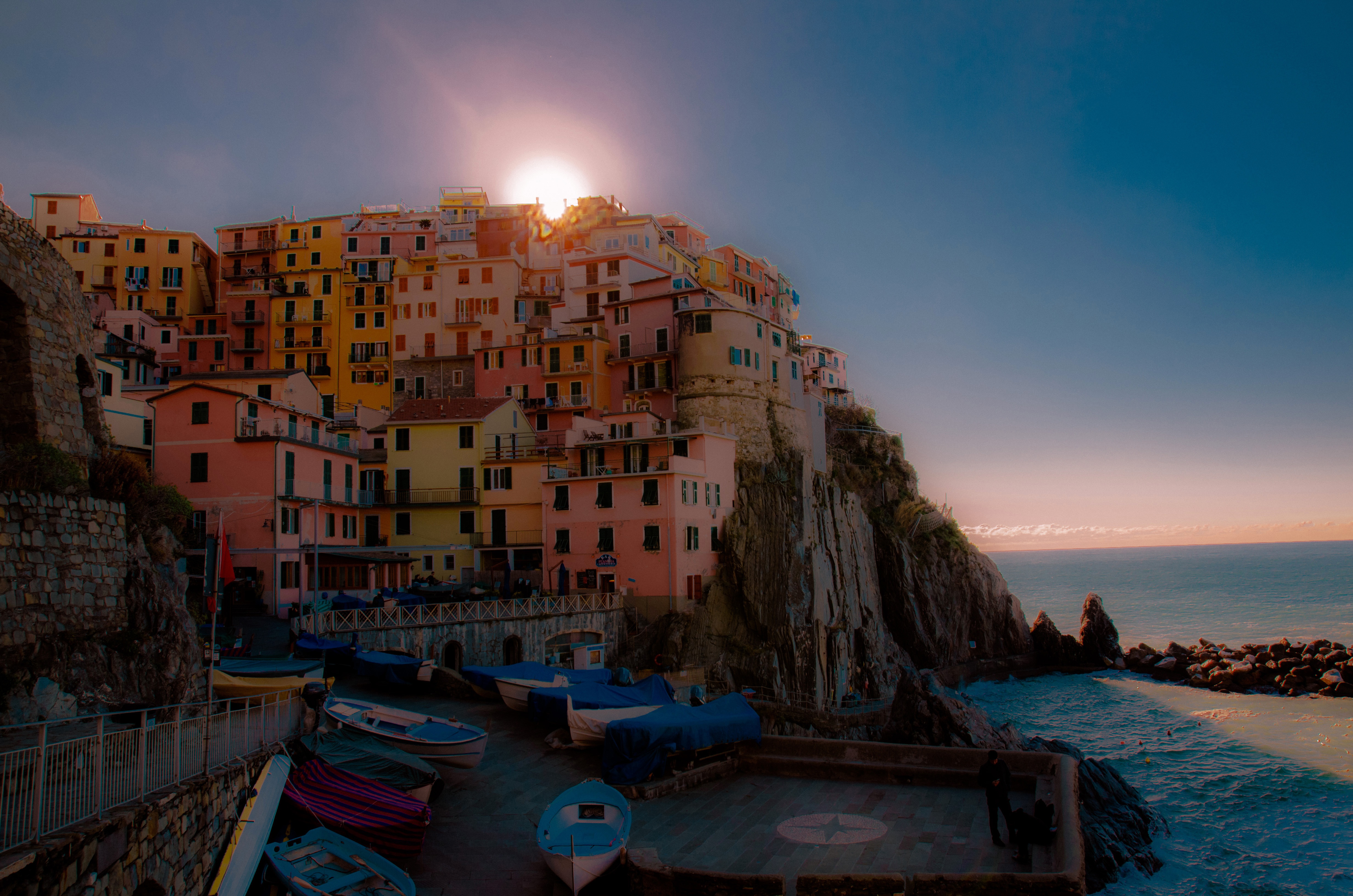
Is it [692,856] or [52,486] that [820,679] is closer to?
[692,856]

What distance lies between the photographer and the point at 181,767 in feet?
37.7

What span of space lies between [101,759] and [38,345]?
13.6 metres

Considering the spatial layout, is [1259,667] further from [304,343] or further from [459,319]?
[304,343]

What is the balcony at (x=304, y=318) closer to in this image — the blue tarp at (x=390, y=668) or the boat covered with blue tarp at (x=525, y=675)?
the blue tarp at (x=390, y=668)

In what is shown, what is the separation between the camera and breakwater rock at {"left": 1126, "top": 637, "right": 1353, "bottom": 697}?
54.6m

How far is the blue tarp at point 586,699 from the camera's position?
2162 centimetres

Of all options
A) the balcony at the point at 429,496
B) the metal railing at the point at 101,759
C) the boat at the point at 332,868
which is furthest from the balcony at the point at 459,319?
the boat at the point at 332,868

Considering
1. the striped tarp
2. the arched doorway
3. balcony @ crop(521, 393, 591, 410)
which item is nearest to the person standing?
the striped tarp

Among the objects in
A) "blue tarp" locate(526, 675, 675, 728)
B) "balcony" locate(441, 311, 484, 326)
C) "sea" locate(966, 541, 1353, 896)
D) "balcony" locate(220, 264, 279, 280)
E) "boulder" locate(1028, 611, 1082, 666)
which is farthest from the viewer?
"balcony" locate(220, 264, 279, 280)

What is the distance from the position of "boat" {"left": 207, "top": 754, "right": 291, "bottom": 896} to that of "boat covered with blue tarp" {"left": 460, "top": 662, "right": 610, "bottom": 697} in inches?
426

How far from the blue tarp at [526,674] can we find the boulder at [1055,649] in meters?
52.5

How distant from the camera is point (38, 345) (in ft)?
61.7

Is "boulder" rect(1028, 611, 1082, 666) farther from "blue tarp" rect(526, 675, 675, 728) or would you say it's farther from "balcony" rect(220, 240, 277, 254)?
"balcony" rect(220, 240, 277, 254)

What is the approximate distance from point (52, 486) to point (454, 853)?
35.1 feet
